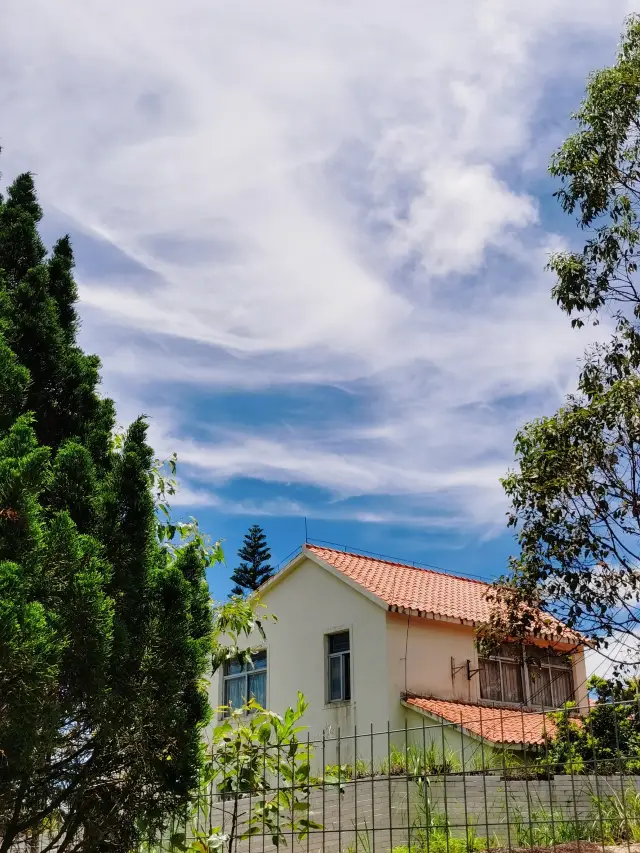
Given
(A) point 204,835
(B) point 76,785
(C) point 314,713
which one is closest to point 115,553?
(B) point 76,785

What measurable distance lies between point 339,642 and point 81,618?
15718 mm

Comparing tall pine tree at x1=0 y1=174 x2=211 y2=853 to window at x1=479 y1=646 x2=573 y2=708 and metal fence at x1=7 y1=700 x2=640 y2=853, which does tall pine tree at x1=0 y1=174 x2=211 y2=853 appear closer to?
metal fence at x1=7 y1=700 x2=640 y2=853

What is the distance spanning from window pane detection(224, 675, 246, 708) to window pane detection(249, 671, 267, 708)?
26 centimetres

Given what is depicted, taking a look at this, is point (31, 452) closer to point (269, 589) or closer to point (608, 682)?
point (608, 682)

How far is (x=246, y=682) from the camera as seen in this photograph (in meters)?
22.1

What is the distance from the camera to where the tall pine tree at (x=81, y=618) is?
192 inches

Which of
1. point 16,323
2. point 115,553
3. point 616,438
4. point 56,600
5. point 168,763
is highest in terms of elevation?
point 616,438

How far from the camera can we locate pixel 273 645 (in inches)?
856

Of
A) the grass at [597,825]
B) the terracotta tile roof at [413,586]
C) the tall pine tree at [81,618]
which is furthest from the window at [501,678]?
the tall pine tree at [81,618]

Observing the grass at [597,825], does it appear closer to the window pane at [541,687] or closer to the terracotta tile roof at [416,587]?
the terracotta tile roof at [416,587]

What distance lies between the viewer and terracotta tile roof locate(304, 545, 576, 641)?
64.1 ft

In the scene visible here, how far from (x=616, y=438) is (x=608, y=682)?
3.50m

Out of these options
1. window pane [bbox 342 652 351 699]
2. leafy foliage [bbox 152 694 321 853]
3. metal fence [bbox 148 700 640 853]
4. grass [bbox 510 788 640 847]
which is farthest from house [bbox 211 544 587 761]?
leafy foliage [bbox 152 694 321 853]

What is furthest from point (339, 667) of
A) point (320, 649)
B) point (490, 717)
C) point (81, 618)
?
point (81, 618)
